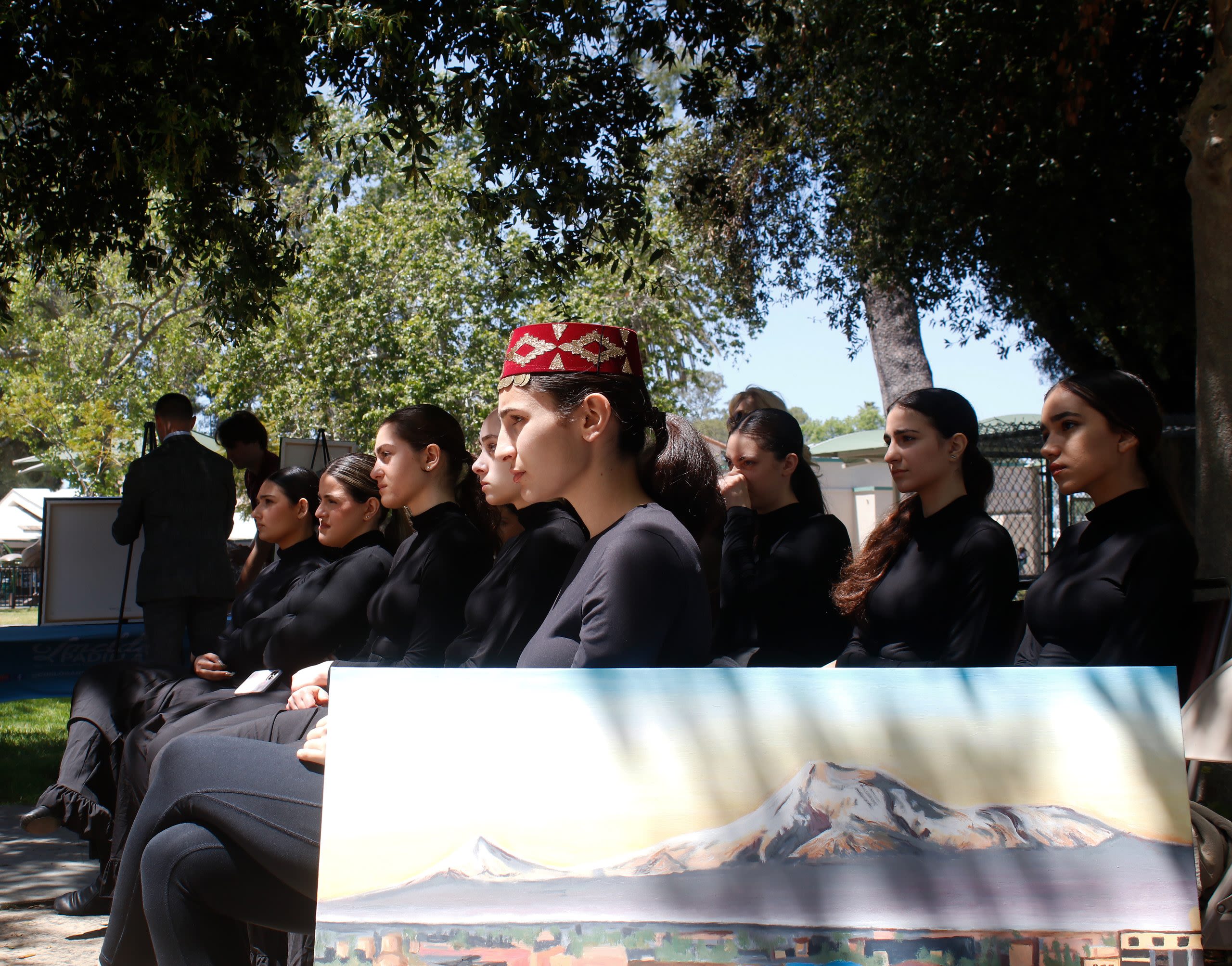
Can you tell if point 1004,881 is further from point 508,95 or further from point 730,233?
point 730,233

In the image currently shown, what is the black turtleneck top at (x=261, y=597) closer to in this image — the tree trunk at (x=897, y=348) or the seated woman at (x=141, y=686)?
the seated woman at (x=141, y=686)

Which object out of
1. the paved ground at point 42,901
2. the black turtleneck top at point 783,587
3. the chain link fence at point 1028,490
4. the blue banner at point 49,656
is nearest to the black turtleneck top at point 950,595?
the black turtleneck top at point 783,587

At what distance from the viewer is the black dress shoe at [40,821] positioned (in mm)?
3658

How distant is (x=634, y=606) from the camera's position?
186cm

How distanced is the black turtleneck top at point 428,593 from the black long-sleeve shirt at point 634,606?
147 centimetres

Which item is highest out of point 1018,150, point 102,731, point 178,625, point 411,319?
point 411,319

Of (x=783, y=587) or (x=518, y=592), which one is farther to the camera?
(x=783, y=587)

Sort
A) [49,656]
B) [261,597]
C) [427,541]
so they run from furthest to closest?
[49,656], [261,597], [427,541]

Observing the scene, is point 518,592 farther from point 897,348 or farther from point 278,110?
point 897,348

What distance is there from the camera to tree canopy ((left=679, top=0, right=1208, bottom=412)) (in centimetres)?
845

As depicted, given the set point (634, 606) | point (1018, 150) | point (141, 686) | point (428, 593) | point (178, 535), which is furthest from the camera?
point (1018, 150)

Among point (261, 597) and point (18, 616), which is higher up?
point (261, 597)

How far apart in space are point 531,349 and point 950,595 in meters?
1.48

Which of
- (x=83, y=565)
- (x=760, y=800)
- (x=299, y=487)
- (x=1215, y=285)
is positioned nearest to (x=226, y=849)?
(x=760, y=800)
